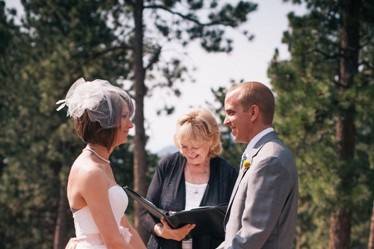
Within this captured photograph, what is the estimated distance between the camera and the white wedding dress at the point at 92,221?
2.83m

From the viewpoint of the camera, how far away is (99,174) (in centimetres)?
273

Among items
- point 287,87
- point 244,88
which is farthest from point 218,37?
point 244,88

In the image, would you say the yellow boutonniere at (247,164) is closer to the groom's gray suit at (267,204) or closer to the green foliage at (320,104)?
the groom's gray suit at (267,204)

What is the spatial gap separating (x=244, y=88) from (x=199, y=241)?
1426mm

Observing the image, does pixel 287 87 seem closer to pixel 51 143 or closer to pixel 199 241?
pixel 199 241

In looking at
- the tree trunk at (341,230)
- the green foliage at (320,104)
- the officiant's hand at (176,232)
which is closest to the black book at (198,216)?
the officiant's hand at (176,232)

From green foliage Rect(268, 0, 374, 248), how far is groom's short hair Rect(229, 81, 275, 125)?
662 cm

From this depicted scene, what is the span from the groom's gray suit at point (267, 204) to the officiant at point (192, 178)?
1168 millimetres

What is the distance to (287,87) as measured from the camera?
9.88 metres

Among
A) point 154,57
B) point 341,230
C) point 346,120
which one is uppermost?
point 154,57

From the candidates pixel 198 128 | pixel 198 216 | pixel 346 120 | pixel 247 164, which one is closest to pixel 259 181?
pixel 247 164

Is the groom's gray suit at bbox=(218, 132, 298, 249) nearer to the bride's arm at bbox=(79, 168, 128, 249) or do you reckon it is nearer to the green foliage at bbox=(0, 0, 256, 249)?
the bride's arm at bbox=(79, 168, 128, 249)

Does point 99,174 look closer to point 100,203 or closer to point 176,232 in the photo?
point 100,203

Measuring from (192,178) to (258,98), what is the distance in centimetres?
145
